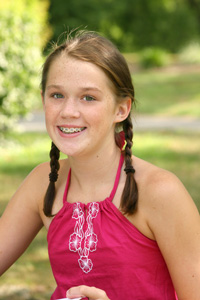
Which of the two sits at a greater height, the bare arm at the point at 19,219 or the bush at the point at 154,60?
the bush at the point at 154,60

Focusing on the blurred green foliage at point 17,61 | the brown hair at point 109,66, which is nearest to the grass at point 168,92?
the blurred green foliage at point 17,61

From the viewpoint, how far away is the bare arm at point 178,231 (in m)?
1.98

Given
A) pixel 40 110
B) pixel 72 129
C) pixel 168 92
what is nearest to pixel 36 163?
pixel 72 129

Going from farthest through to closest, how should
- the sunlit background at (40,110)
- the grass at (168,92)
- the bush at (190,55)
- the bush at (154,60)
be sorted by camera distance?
the bush at (190,55) < the bush at (154,60) < the grass at (168,92) < the sunlit background at (40,110)

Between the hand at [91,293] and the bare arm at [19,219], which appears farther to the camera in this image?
the bare arm at [19,219]

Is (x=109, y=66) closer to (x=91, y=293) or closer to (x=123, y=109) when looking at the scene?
(x=123, y=109)

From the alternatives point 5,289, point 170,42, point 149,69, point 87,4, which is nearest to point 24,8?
point 5,289

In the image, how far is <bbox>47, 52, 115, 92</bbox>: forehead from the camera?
203 cm

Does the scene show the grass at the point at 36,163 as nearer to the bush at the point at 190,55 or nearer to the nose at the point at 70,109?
the nose at the point at 70,109

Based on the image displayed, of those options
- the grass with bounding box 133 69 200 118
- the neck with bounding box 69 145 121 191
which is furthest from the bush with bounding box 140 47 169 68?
the neck with bounding box 69 145 121 191

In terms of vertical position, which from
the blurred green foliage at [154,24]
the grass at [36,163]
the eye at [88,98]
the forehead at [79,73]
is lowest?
the grass at [36,163]

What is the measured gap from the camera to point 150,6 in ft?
115

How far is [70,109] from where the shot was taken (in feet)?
6.66

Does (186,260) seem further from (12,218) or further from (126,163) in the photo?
(12,218)
